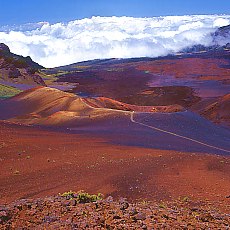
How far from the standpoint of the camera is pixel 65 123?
20328 millimetres

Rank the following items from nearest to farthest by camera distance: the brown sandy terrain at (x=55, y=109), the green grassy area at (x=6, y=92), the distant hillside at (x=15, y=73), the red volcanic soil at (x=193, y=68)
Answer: the brown sandy terrain at (x=55, y=109), the green grassy area at (x=6, y=92), the distant hillside at (x=15, y=73), the red volcanic soil at (x=193, y=68)

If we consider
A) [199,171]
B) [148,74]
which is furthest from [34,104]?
[148,74]

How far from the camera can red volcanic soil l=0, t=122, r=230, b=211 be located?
7.84 metres

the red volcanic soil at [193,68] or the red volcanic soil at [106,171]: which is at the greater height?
the red volcanic soil at [193,68]

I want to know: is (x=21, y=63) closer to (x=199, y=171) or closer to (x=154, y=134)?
(x=154, y=134)

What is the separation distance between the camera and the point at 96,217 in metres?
4.67

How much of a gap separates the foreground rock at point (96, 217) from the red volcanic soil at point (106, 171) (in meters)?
2.25

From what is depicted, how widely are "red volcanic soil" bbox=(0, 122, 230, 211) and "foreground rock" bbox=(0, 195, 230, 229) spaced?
2.25m

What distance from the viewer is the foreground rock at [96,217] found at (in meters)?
4.48

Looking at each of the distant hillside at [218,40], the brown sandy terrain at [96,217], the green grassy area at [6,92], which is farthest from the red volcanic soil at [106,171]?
the distant hillside at [218,40]

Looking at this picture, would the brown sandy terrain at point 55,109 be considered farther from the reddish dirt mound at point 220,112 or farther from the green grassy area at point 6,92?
the green grassy area at point 6,92

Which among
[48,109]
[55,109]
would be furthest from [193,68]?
[55,109]

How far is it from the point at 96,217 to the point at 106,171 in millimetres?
4415

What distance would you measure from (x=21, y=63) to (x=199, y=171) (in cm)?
4576
